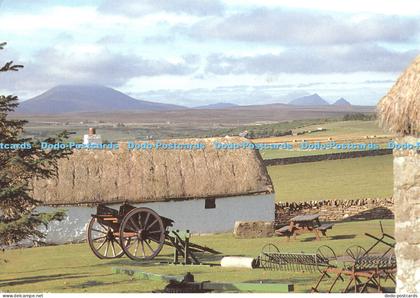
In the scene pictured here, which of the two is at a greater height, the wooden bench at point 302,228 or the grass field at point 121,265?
the wooden bench at point 302,228

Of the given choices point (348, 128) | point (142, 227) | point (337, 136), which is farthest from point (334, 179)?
point (348, 128)

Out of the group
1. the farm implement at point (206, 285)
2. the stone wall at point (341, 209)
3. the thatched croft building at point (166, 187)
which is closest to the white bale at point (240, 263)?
the farm implement at point (206, 285)

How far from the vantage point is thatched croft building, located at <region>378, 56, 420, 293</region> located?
11.0m

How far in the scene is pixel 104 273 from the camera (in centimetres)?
1872

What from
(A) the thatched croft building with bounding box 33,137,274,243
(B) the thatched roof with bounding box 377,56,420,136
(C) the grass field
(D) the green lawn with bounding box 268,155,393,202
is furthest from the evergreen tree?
(D) the green lawn with bounding box 268,155,393,202

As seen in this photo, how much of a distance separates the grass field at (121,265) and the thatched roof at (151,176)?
7.10 ft

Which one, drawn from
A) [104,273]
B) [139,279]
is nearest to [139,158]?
[104,273]

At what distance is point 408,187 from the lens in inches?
436

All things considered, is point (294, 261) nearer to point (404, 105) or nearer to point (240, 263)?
point (240, 263)

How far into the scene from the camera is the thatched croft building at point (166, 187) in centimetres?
2889

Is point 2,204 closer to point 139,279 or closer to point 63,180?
point 139,279

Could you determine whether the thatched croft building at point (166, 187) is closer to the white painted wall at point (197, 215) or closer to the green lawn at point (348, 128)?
the white painted wall at point (197, 215)

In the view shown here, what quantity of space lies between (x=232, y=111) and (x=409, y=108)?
17239 cm

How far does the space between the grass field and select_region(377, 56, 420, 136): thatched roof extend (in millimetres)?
4691
